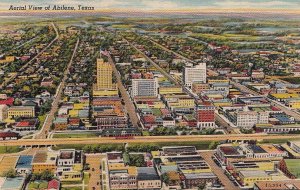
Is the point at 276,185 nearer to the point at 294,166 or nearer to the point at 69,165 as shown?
the point at 294,166

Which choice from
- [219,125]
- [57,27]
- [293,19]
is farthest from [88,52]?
[293,19]

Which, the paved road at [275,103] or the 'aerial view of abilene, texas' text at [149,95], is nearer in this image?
the 'aerial view of abilene, texas' text at [149,95]

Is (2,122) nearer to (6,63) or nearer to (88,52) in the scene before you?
(6,63)

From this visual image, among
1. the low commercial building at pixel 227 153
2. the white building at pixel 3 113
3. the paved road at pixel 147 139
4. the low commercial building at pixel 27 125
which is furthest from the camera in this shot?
the white building at pixel 3 113

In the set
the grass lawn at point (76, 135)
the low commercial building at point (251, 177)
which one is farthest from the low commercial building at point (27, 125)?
the low commercial building at point (251, 177)

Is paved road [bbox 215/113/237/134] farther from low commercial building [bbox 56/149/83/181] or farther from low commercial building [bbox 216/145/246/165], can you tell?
low commercial building [bbox 56/149/83/181]

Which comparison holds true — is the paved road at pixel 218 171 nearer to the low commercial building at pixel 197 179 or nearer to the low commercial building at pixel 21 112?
the low commercial building at pixel 197 179

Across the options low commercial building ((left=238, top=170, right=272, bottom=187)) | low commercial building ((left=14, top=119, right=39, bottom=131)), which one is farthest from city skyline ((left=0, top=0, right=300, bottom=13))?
low commercial building ((left=238, top=170, right=272, bottom=187))
